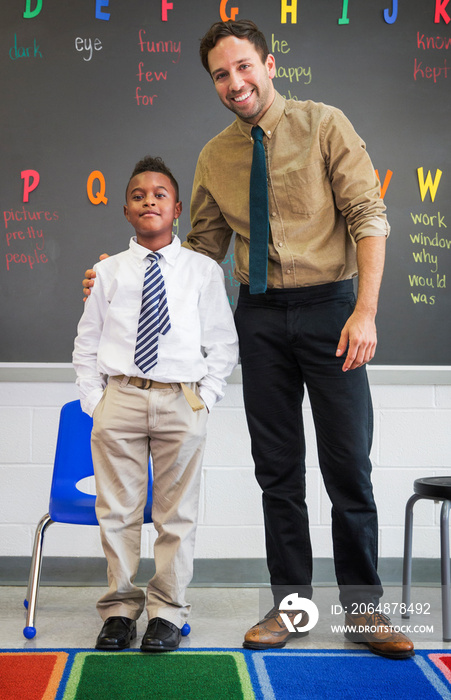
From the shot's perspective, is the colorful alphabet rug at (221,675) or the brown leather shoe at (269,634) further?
the brown leather shoe at (269,634)

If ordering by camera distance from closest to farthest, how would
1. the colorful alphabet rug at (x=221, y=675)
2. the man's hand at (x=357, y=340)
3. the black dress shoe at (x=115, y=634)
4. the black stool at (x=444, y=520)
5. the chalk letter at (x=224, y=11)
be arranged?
the colorful alphabet rug at (x=221, y=675)
the man's hand at (x=357, y=340)
the black dress shoe at (x=115, y=634)
the black stool at (x=444, y=520)
the chalk letter at (x=224, y=11)

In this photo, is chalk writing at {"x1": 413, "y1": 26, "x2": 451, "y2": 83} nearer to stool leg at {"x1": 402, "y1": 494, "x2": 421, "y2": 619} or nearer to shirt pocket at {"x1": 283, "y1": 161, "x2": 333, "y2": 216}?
shirt pocket at {"x1": 283, "y1": 161, "x2": 333, "y2": 216}

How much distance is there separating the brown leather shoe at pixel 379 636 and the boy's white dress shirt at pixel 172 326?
740 millimetres

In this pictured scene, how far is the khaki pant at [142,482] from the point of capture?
1.88 metres

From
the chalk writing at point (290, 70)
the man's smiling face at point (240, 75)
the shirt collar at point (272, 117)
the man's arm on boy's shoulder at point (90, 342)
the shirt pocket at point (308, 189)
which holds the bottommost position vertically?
the man's arm on boy's shoulder at point (90, 342)

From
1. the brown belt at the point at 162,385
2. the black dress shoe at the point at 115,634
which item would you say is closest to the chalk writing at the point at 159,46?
the brown belt at the point at 162,385

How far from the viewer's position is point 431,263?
98.2 inches

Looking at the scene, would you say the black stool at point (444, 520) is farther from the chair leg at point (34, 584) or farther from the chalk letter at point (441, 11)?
the chalk letter at point (441, 11)

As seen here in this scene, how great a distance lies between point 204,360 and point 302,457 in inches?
16.1

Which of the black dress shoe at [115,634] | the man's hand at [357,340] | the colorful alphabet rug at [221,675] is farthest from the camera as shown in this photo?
the black dress shoe at [115,634]

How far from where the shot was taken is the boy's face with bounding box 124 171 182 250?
192 cm

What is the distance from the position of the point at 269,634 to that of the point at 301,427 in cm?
59

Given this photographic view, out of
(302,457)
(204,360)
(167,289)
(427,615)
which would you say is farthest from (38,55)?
(427,615)

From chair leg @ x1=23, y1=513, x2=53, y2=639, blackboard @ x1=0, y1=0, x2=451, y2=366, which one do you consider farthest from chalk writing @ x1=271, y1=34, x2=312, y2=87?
chair leg @ x1=23, y1=513, x2=53, y2=639
